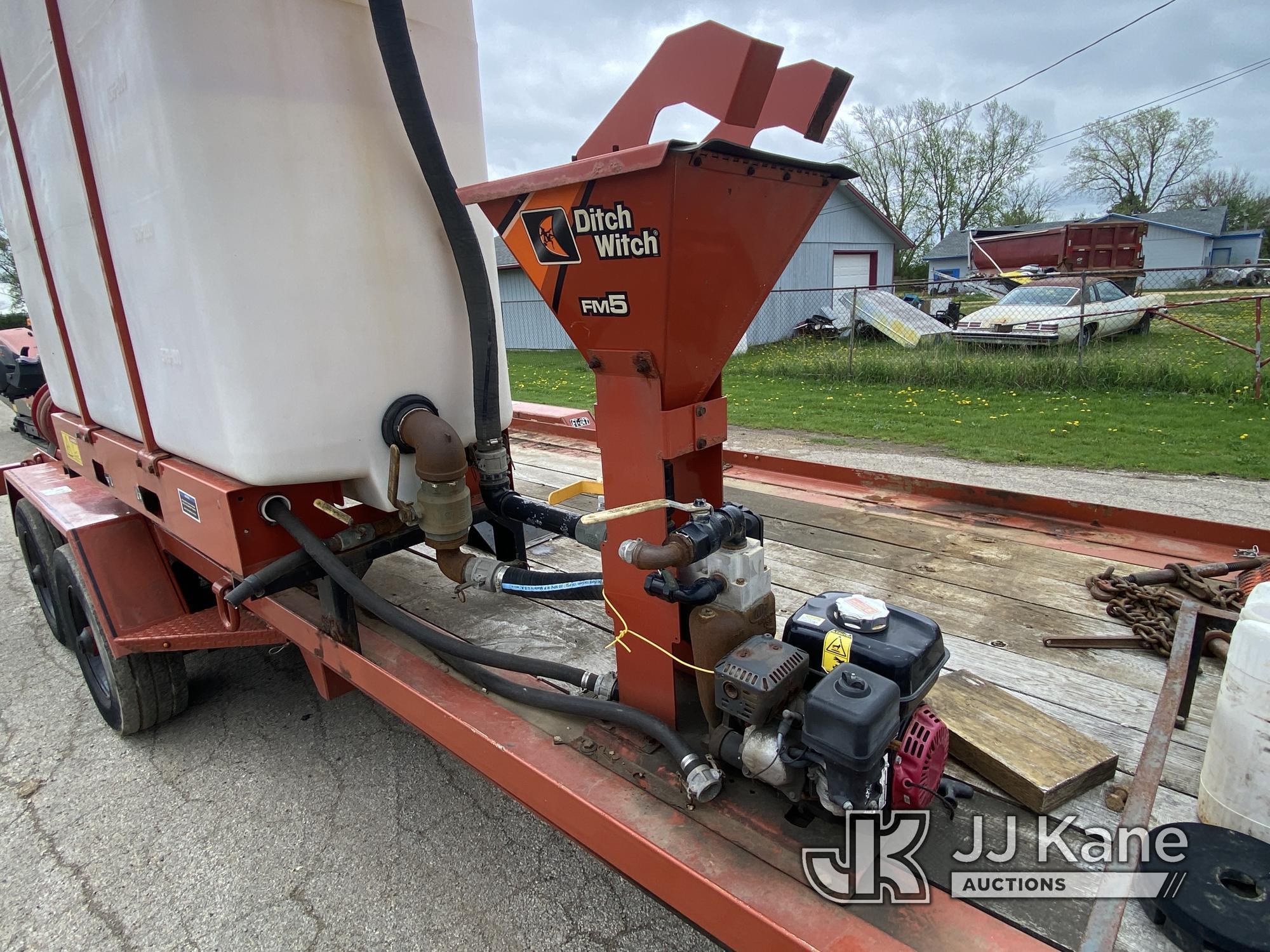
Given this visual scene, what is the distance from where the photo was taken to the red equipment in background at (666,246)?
1.43 meters

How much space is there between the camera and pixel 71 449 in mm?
3562

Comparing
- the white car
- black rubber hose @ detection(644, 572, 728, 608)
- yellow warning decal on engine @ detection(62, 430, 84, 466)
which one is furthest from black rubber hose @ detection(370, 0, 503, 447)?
→ the white car

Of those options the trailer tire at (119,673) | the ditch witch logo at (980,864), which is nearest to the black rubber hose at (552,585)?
the ditch witch logo at (980,864)

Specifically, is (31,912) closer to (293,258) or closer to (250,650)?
(250,650)

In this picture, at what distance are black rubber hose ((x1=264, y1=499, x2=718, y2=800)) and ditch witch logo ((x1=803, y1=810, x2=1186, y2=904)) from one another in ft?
1.49

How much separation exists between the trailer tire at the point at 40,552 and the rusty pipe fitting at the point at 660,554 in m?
3.32

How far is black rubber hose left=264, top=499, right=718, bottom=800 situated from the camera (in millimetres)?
1880

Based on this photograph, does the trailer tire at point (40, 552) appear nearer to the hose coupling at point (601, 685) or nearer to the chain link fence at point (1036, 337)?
the hose coupling at point (601, 685)

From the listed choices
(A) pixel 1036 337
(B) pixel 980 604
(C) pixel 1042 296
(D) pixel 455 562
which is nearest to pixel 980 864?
(B) pixel 980 604

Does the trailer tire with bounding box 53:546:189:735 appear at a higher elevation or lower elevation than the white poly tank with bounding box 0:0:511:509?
lower

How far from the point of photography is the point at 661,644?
178 centimetres

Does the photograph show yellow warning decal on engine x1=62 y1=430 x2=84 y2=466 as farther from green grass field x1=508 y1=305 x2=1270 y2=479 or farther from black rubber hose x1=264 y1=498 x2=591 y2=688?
green grass field x1=508 y1=305 x2=1270 y2=479

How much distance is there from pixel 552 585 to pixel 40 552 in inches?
124

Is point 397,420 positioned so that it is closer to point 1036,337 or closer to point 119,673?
point 119,673
